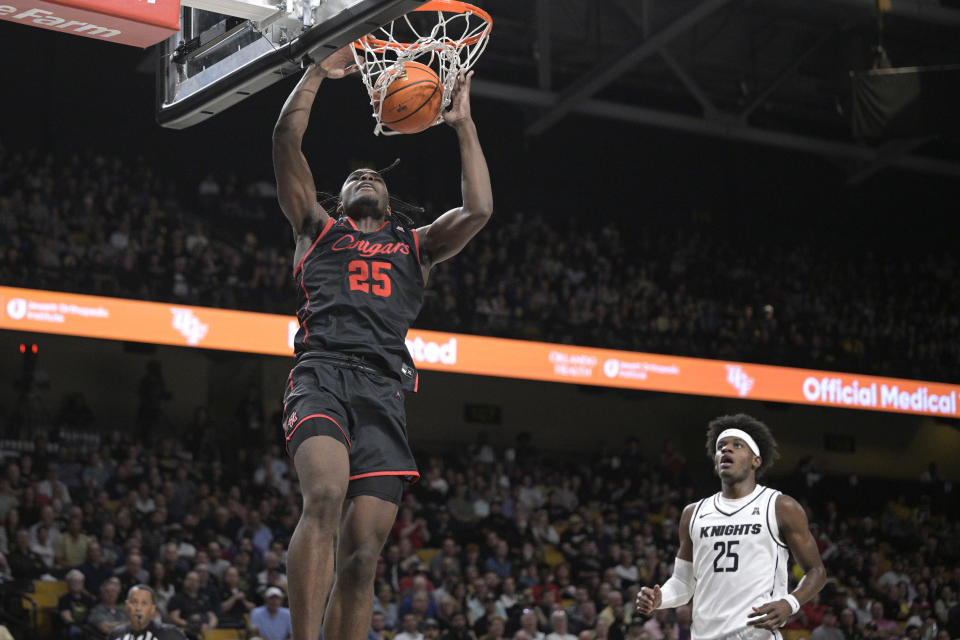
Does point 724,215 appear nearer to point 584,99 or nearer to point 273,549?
point 584,99

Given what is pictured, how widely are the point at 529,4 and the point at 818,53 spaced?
5.80 metres

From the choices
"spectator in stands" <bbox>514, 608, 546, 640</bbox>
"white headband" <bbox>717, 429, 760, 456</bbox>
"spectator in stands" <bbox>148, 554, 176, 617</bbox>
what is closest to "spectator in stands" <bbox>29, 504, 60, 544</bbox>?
"spectator in stands" <bbox>148, 554, 176, 617</bbox>

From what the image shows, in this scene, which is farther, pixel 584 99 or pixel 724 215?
pixel 724 215

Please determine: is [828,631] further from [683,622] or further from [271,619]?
[271,619]

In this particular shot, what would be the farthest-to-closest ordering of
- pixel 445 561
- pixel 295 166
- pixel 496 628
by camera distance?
pixel 445 561, pixel 496 628, pixel 295 166

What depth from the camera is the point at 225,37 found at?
4.90 meters

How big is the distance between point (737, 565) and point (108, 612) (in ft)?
23.0

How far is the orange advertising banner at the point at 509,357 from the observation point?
14.1 meters

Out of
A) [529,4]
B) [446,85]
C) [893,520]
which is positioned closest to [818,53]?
[529,4]

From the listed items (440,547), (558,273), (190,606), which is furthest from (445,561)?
(558,273)

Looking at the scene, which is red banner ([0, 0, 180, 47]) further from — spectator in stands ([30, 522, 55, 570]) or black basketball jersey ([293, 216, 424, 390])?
spectator in stands ([30, 522, 55, 570])

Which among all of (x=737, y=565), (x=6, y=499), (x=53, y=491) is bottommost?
(x=737, y=565)

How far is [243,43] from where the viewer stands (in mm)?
4801

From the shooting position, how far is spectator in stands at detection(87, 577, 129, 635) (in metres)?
10.6
